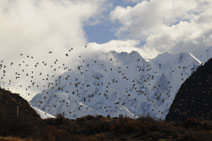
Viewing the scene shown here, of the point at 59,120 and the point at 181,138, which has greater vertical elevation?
the point at 59,120

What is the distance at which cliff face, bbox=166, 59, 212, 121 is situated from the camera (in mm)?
90188

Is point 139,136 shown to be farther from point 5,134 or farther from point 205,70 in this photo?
point 205,70

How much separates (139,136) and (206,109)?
67.2m

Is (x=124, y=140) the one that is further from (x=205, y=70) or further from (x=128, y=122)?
(x=205, y=70)

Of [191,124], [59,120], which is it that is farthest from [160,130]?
[59,120]

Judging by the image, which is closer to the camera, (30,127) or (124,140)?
(124,140)

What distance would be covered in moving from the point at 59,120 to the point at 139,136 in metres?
11.9

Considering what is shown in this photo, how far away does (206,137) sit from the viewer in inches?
842

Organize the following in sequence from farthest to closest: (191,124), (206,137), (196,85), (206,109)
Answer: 1. (196,85)
2. (206,109)
3. (191,124)
4. (206,137)

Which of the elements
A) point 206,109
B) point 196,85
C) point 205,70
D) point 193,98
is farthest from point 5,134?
point 205,70

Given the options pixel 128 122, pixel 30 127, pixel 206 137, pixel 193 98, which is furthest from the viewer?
pixel 193 98

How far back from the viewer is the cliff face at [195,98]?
90188 mm

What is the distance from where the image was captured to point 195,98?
324 feet

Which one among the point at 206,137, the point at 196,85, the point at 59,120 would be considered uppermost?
the point at 196,85
